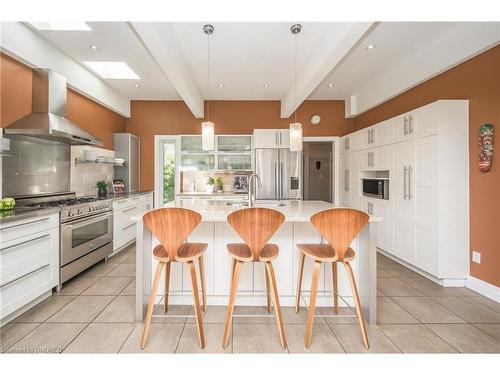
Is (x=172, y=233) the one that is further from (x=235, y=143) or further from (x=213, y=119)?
(x=213, y=119)

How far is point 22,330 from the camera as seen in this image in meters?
2.09

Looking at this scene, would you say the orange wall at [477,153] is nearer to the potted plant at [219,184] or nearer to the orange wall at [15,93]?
the potted plant at [219,184]

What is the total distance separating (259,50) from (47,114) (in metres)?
2.78

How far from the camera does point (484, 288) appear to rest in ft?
8.87

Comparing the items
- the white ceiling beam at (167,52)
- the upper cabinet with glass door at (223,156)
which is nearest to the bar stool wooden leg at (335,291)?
the white ceiling beam at (167,52)

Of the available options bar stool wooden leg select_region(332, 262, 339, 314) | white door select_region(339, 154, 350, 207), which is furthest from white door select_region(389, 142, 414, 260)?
bar stool wooden leg select_region(332, 262, 339, 314)

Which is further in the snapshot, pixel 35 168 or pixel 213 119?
pixel 213 119

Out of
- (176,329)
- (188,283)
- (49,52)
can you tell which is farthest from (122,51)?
(176,329)

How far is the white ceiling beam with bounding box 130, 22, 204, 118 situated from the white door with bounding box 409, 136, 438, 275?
319cm

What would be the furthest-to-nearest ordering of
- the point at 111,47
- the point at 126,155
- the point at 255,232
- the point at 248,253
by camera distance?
the point at 126,155
the point at 111,47
the point at 248,253
the point at 255,232

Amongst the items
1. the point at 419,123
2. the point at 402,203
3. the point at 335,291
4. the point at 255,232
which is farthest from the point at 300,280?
the point at 419,123

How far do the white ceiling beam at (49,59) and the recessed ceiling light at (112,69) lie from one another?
15cm

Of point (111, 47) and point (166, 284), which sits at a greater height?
point (111, 47)
